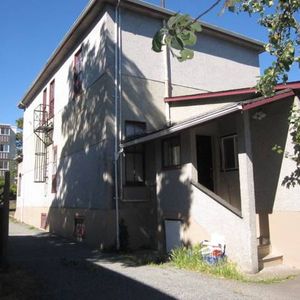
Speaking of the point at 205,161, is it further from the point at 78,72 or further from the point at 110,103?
the point at 78,72

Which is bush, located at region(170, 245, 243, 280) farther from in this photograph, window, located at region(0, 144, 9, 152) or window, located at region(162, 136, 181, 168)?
window, located at region(0, 144, 9, 152)

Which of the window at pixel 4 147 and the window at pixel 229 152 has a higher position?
the window at pixel 4 147

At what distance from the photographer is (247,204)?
940 cm

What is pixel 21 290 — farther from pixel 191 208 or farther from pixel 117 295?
pixel 191 208

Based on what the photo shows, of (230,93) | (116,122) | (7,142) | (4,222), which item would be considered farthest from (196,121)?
(7,142)

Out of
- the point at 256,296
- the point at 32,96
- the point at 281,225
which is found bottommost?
the point at 256,296

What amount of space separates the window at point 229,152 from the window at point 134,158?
2.66 meters

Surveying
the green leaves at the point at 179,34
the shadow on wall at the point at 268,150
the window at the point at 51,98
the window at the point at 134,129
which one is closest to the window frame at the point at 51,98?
the window at the point at 51,98

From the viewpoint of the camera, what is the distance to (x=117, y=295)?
7.73 meters

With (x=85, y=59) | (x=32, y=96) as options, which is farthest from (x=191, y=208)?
(x=32, y=96)

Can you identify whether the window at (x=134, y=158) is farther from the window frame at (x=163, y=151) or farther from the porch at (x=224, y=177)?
the window frame at (x=163, y=151)

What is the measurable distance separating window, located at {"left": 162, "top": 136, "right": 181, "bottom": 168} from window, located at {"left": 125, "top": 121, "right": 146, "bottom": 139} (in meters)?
1.44

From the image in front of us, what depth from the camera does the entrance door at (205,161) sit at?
13000mm

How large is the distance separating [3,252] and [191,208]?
479 centimetres
